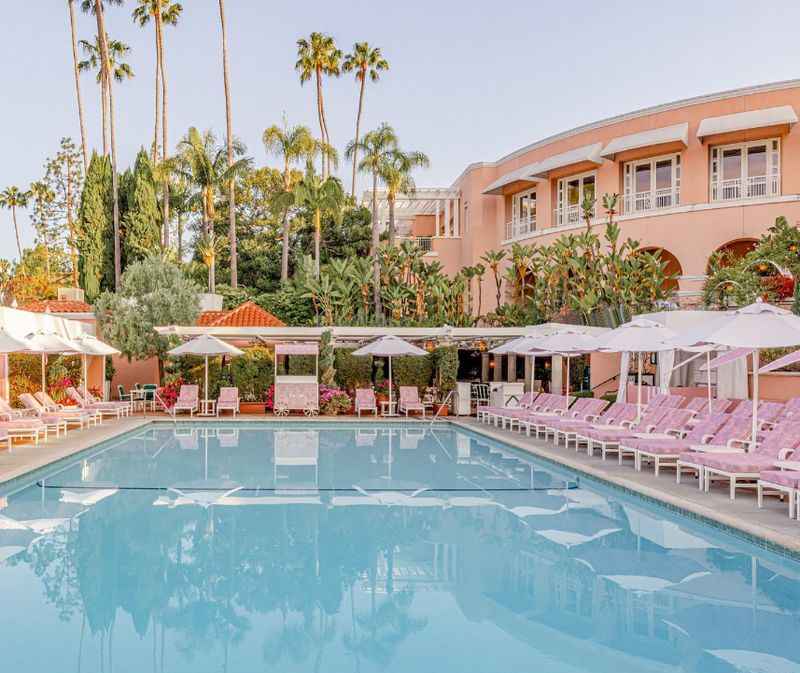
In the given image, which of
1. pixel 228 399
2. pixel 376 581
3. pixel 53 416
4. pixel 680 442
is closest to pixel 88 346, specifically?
pixel 53 416

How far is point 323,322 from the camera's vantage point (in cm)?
3153

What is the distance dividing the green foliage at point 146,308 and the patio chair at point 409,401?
305 inches

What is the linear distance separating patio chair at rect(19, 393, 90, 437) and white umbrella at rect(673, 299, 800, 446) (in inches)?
522

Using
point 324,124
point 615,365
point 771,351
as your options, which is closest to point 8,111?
point 324,124

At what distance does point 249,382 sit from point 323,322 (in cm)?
629

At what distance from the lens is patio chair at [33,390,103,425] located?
1930 centimetres

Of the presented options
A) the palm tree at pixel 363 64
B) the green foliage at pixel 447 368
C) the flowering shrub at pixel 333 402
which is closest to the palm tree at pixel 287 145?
the palm tree at pixel 363 64

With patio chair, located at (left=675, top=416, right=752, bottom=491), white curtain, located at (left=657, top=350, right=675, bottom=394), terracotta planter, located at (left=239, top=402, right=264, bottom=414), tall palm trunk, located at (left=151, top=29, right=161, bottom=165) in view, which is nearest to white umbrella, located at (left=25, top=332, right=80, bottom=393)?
terracotta planter, located at (left=239, top=402, right=264, bottom=414)

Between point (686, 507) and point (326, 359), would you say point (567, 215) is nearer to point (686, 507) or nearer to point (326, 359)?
point (326, 359)

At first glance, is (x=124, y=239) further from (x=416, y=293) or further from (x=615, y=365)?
(x=615, y=365)

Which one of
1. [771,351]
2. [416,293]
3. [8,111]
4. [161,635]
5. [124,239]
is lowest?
[161,635]

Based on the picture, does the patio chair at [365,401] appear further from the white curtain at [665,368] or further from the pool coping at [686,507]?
the white curtain at [665,368]

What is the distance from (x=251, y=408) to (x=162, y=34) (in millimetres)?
25262

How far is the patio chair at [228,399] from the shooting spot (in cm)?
2378
